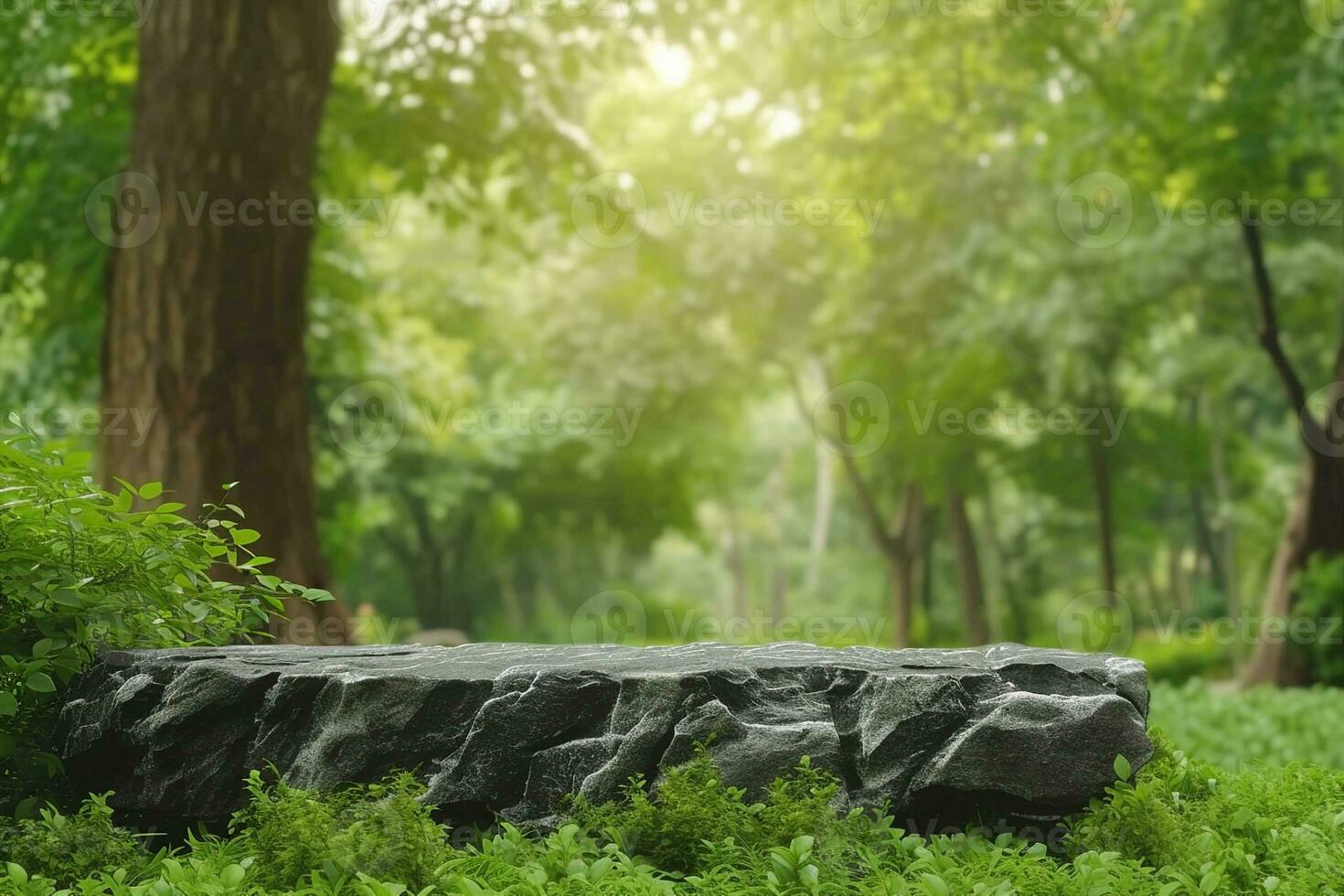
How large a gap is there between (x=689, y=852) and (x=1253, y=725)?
604 cm

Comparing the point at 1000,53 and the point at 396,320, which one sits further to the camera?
the point at 396,320

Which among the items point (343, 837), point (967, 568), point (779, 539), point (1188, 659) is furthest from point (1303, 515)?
point (779, 539)

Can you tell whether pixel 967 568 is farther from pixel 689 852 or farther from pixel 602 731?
pixel 689 852

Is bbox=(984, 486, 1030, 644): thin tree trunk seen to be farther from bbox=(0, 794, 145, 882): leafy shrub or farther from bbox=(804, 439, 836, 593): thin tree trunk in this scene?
bbox=(0, 794, 145, 882): leafy shrub

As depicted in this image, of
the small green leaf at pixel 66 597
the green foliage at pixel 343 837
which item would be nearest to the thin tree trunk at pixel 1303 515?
the green foliage at pixel 343 837

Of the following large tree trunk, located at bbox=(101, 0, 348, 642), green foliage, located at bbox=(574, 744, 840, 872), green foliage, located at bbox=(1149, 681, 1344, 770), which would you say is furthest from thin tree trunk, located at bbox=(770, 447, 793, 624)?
green foliage, located at bbox=(574, 744, 840, 872)

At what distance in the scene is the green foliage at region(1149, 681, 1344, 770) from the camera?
25.2 feet

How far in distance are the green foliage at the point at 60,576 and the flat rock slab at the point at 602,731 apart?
0.65ft

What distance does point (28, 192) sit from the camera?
11.0 m

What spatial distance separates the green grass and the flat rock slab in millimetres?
105

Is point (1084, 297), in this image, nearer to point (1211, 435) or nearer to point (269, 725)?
point (1211, 435)

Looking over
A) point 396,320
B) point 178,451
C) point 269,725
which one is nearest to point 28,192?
point 178,451

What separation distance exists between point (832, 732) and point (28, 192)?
32.0 ft

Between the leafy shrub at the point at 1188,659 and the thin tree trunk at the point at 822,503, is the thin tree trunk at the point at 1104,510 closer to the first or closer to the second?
the leafy shrub at the point at 1188,659
